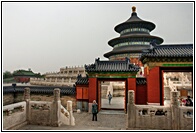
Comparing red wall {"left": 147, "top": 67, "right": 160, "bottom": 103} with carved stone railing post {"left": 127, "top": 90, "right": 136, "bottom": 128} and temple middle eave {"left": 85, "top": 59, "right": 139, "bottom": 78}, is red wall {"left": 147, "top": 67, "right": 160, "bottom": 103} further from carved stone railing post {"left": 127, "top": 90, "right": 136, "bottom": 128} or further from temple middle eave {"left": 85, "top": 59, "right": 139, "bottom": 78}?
carved stone railing post {"left": 127, "top": 90, "right": 136, "bottom": 128}

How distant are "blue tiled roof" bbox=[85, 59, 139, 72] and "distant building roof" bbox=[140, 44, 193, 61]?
1.82 metres

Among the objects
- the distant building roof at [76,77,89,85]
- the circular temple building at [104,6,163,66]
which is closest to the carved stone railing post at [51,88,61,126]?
the distant building roof at [76,77,89,85]

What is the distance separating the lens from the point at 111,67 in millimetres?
Answer: 14938

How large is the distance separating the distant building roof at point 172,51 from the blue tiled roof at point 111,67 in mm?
1818

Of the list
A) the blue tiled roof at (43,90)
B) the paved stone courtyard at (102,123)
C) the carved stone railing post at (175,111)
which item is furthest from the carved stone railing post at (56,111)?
the blue tiled roof at (43,90)

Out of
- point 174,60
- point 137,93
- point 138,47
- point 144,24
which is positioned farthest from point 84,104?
point 144,24

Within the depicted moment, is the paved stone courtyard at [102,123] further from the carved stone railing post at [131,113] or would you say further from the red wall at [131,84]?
the red wall at [131,84]

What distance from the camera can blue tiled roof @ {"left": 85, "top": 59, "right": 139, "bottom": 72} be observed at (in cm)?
1435

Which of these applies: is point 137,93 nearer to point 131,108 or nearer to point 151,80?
point 151,80

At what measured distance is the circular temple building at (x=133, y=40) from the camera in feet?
102

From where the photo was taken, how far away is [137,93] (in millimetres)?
14203

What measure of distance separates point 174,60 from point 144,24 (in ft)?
76.8

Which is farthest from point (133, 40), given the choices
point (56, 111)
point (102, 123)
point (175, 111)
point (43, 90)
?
point (56, 111)

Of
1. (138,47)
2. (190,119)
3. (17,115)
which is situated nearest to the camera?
(190,119)
